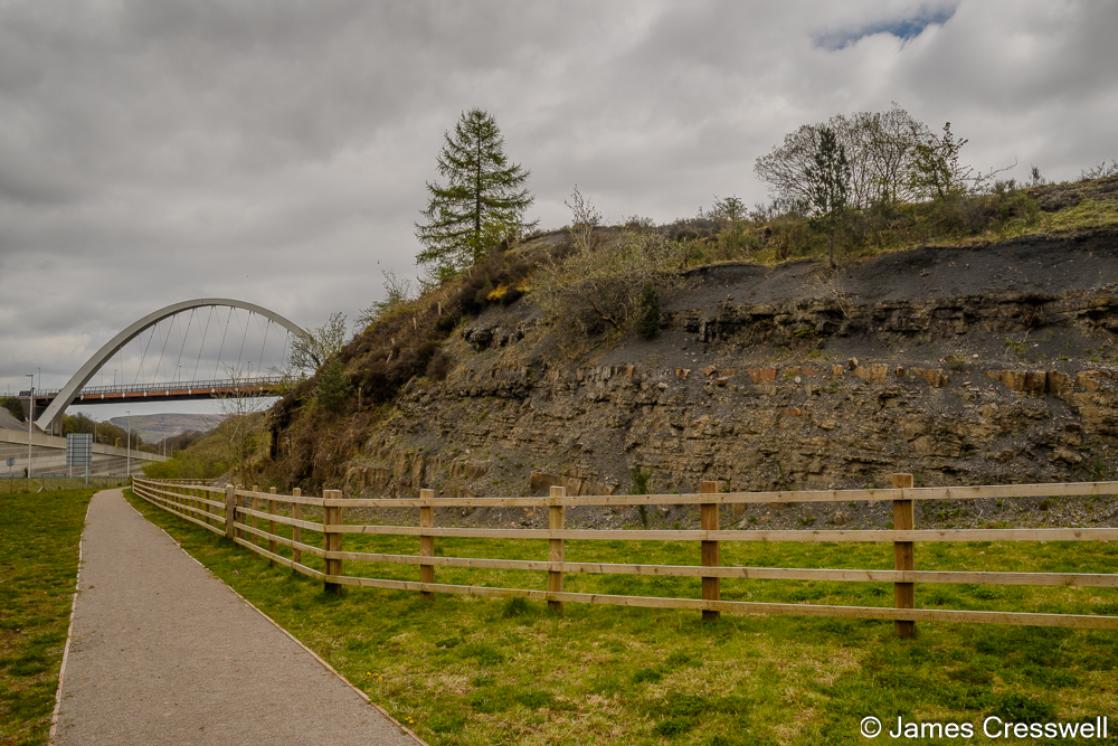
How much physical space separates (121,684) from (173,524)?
59.7 ft

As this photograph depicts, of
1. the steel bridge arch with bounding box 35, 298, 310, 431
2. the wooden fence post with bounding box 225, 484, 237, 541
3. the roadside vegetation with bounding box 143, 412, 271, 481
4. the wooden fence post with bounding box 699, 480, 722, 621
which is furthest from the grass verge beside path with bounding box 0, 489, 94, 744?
the steel bridge arch with bounding box 35, 298, 310, 431

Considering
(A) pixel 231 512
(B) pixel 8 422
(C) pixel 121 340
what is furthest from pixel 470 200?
(B) pixel 8 422

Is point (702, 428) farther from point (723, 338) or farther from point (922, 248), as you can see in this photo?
point (922, 248)

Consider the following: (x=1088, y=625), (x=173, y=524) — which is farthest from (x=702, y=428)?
(x=173, y=524)

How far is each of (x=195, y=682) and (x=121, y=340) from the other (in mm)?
76175

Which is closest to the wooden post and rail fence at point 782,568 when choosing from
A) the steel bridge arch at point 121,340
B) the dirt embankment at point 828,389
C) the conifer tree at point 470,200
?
the dirt embankment at point 828,389

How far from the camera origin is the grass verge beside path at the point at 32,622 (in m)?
5.68

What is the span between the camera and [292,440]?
2862cm

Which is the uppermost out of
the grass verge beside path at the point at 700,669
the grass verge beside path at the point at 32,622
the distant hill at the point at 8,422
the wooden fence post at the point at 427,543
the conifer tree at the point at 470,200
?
the conifer tree at the point at 470,200

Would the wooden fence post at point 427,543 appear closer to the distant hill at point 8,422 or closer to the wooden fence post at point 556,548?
the wooden fence post at point 556,548

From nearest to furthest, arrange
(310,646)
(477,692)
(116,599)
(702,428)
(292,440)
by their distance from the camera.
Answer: (477,692) → (310,646) → (116,599) → (702,428) → (292,440)

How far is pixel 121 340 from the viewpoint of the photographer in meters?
69.2

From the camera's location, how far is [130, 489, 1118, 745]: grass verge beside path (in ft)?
15.8

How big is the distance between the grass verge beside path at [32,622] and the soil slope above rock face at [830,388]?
353 inches
